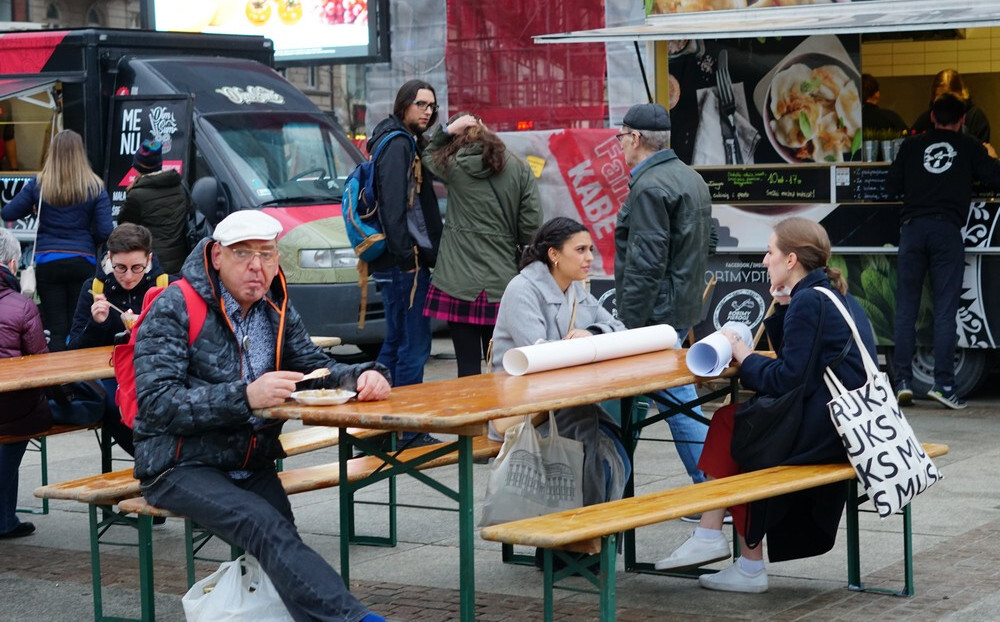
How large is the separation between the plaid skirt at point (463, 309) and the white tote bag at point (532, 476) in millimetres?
2537

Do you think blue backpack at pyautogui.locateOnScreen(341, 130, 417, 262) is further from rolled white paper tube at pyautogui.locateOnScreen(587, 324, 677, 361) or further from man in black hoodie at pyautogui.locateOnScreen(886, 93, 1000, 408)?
man in black hoodie at pyautogui.locateOnScreen(886, 93, 1000, 408)

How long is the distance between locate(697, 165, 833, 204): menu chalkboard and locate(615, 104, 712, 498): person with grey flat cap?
10.9ft

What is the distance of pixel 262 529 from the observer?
16.7 feet

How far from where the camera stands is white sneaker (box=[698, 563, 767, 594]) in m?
6.04

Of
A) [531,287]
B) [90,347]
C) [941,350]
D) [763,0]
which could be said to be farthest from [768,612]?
[763,0]

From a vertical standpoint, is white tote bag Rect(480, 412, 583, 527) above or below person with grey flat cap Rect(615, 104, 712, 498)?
below

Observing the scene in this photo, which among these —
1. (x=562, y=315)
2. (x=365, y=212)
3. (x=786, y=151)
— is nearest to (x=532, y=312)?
(x=562, y=315)

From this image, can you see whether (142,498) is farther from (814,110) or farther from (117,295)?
(814,110)

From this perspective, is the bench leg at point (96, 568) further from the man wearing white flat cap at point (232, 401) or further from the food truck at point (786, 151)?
the food truck at point (786, 151)

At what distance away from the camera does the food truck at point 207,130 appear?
480 inches

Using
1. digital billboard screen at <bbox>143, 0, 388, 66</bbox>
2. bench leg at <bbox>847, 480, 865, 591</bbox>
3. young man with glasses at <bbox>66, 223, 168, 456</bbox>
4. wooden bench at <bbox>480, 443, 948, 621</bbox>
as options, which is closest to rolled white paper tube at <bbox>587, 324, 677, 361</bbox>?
wooden bench at <bbox>480, 443, 948, 621</bbox>

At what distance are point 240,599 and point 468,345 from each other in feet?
11.6

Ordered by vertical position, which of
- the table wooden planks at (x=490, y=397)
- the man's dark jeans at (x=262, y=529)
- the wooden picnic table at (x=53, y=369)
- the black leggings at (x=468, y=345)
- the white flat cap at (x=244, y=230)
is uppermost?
the white flat cap at (x=244, y=230)

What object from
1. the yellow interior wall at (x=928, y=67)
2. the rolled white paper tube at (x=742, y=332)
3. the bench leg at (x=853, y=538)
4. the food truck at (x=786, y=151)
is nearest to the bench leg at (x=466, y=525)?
the rolled white paper tube at (x=742, y=332)
